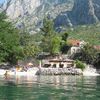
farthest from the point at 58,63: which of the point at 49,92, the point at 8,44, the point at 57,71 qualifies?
the point at 49,92

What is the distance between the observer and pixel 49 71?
92.9 metres

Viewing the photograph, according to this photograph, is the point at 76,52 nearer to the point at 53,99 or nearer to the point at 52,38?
the point at 52,38

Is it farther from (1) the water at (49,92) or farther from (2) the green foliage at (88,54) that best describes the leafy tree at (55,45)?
(1) the water at (49,92)

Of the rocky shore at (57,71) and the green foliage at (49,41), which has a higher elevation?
the green foliage at (49,41)

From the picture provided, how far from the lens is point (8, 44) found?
91938 millimetres

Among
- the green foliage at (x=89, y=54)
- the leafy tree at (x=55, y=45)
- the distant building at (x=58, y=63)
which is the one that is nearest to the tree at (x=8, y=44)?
the distant building at (x=58, y=63)

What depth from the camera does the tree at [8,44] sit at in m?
89.9

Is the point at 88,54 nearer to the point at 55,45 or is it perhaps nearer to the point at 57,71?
the point at 55,45

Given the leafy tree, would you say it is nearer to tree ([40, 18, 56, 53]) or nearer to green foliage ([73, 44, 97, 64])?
tree ([40, 18, 56, 53])

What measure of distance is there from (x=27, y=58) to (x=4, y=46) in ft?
80.6

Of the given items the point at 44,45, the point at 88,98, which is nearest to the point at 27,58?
the point at 44,45

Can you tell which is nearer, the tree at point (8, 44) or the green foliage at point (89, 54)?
the tree at point (8, 44)

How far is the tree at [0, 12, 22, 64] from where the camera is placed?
8992cm

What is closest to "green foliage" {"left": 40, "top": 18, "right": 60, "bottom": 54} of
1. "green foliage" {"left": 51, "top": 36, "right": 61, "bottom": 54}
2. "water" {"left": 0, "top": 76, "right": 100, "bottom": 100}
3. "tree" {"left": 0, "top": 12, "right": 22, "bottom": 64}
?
"green foliage" {"left": 51, "top": 36, "right": 61, "bottom": 54}
